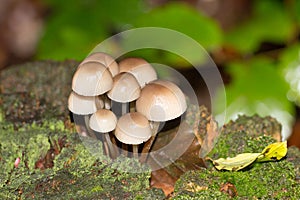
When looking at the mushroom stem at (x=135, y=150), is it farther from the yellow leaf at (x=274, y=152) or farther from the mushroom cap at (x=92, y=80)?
the yellow leaf at (x=274, y=152)

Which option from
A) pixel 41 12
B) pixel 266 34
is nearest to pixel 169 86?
pixel 266 34

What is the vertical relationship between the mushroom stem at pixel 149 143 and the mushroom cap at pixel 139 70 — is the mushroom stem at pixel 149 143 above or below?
below

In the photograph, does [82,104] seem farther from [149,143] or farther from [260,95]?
[260,95]

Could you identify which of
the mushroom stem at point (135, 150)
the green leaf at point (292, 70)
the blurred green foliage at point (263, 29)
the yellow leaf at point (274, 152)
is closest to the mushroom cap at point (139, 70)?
the mushroom stem at point (135, 150)

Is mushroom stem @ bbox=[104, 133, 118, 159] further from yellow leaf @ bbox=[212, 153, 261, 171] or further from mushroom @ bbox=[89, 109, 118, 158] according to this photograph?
yellow leaf @ bbox=[212, 153, 261, 171]

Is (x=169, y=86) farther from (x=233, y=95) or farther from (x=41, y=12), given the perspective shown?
(x=41, y=12)

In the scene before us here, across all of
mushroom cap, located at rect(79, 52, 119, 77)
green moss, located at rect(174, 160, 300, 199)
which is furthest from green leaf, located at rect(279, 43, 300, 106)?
mushroom cap, located at rect(79, 52, 119, 77)
